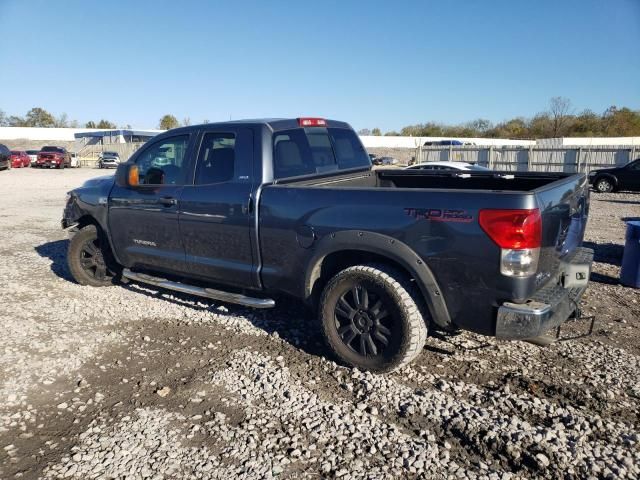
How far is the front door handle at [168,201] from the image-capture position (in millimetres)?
4724

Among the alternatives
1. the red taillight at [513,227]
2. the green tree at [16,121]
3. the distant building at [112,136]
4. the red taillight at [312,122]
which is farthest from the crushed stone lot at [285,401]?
the green tree at [16,121]

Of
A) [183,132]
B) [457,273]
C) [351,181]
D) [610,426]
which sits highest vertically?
[183,132]

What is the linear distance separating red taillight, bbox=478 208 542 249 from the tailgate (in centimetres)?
11

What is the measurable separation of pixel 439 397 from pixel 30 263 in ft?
21.6

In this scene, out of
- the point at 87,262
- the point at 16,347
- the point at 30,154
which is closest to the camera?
the point at 16,347

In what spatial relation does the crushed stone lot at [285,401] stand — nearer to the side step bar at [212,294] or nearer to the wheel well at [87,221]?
the side step bar at [212,294]

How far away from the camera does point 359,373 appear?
12.2ft

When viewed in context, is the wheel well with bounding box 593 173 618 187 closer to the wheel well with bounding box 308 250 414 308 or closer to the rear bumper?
the rear bumper


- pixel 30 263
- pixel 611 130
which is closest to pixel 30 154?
pixel 30 263

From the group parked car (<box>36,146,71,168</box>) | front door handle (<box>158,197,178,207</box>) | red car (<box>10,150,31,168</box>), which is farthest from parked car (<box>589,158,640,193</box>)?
red car (<box>10,150,31,168</box>)

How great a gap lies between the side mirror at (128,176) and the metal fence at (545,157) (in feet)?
74.2

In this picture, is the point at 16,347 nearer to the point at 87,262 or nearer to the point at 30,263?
the point at 87,262

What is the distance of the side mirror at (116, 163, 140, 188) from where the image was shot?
498 centimetres

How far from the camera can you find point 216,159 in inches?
180
